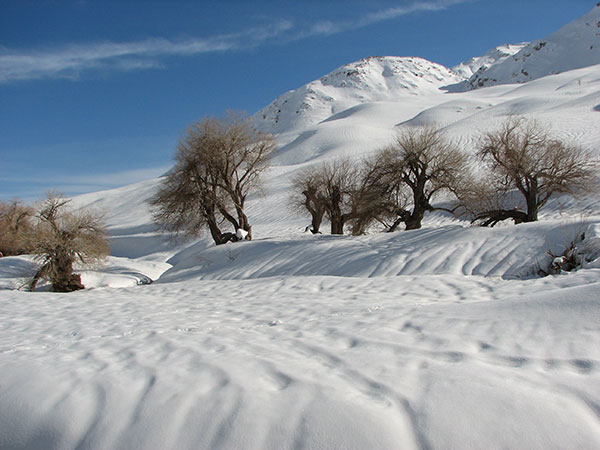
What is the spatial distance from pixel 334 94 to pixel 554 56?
8548 cm

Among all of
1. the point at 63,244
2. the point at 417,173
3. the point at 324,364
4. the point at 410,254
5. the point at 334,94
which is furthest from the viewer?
the point at 334,94

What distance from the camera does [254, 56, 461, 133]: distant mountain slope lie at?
142m

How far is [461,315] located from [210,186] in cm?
1506

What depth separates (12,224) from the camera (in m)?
26.0

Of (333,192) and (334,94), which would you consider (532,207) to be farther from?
(334,94)

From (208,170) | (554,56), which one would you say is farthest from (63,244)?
(554,56)

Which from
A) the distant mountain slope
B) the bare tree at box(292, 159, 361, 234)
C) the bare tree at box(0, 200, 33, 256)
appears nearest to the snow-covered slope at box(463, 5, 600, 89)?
the distant mountain slope

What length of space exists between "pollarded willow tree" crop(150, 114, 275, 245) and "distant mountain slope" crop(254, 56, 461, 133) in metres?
114

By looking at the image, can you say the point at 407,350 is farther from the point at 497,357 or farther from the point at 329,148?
the point at 329,148

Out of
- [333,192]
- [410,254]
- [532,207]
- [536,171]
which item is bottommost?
[410,254]

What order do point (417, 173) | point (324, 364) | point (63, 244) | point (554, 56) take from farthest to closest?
point (554, 56)
point (63, 244)
point (417, 173)
point (324, 364)

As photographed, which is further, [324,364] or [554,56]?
[554,56]

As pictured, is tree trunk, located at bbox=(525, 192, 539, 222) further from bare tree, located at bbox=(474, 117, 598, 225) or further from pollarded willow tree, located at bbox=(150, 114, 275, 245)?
pollarded willow tree, located at bbox=(150, 114, 275, 245)

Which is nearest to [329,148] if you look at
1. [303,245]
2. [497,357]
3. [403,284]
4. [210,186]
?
[210,186]
